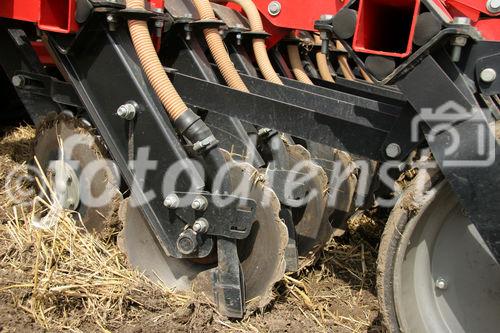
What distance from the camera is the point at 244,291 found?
97.0 inches

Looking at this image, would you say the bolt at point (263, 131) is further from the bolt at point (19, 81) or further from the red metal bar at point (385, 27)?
the bolt at point (19, 81)

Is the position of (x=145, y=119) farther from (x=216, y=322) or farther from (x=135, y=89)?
(x=216, y=322)

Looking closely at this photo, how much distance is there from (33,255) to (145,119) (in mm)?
864

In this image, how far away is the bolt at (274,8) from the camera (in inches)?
144

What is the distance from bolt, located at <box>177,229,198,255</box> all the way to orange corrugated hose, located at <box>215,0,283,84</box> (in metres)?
1.17

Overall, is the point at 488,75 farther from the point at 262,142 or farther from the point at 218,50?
the point at 218,50

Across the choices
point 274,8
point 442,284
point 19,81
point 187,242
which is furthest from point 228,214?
point 274,8

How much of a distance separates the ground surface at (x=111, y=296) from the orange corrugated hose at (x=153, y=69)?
31.4 inches

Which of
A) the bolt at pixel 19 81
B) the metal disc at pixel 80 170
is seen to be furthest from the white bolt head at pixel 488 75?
the bolt at pixel 19 81

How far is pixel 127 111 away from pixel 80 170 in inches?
23.7

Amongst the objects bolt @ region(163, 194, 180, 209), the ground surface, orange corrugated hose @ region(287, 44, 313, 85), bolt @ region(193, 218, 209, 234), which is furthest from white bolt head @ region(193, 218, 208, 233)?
orange corrugated hose @ region(287, 44, 313, 85)

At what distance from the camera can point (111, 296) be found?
2.45 m

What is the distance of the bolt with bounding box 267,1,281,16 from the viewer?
3654 mm

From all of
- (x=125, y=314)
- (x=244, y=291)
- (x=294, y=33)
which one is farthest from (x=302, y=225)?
(x=294, y=33)
